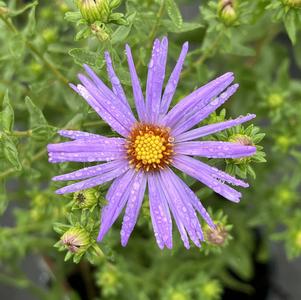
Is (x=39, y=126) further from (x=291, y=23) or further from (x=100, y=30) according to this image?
(x=291, y=23)

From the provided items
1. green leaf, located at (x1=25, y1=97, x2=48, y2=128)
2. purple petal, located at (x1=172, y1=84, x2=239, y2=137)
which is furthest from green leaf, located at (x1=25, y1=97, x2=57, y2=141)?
purple petal, located at (x1=172, y1=84, x2=239, y2=137)

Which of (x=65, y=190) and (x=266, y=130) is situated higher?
(x=266, y=130)

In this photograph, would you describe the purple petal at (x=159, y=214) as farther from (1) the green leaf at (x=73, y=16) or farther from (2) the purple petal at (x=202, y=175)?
(1) the green leaf at (x=73, y=16)

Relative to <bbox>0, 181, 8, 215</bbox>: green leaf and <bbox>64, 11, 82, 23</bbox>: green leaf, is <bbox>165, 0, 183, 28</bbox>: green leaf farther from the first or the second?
<bbox>0, 181, 8, 215</bbox>: green leaf

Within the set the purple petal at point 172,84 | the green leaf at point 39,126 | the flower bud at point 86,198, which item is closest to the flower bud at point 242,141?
the purple petal at point 172,84

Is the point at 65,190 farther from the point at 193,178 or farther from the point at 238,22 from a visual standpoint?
the point at 238,22

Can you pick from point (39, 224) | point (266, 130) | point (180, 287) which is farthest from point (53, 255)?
point (266, 130)
